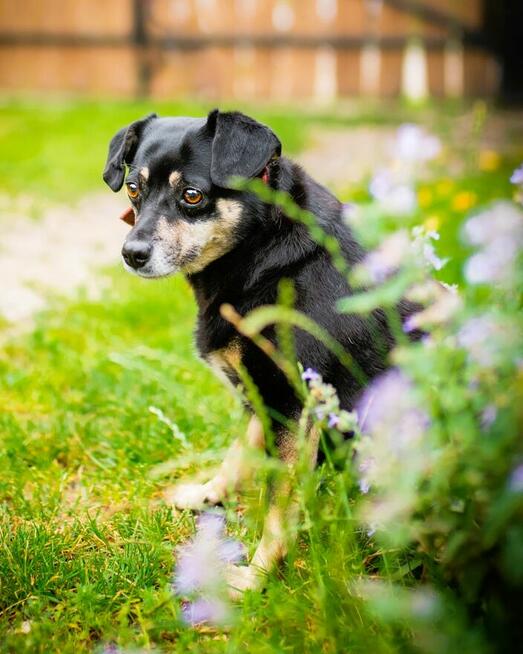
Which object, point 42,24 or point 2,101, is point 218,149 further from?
point 42,24

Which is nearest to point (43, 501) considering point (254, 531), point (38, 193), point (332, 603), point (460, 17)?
point (254, 531)

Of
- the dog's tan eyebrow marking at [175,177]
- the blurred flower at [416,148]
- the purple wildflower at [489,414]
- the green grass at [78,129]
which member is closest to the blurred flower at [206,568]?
the purple wildflower at [489,414]

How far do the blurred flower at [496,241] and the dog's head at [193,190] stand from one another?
1.12 m

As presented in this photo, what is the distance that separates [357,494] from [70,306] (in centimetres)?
276

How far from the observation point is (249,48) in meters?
11.4

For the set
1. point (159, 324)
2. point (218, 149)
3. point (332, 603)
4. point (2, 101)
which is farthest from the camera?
point (2, 101)

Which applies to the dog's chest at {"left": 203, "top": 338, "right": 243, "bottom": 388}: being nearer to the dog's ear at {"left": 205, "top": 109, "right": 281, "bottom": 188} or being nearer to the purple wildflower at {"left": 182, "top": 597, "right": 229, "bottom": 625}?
the dog's ear at {"left": 205, "top": 109, "right": 281, "bottom": 188}

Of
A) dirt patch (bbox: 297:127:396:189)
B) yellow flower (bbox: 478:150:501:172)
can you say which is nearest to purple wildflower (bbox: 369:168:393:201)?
dirt patch (bbox: 297:127:396:189)

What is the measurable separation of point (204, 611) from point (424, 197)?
434 cm

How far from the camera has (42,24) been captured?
11.5 meters

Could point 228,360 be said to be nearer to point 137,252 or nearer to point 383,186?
point 137,252

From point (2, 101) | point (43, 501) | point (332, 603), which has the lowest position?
point (2, 101)

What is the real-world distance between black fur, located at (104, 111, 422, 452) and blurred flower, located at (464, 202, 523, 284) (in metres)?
0.85

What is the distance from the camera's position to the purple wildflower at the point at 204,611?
1.97m
